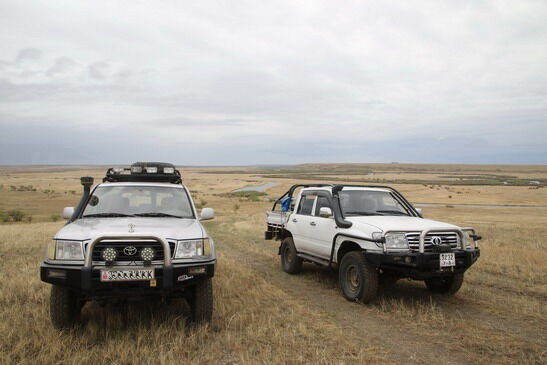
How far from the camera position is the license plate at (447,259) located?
6.16 metres

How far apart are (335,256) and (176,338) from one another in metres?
3.34

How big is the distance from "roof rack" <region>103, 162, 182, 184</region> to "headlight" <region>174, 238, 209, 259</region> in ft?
9.75

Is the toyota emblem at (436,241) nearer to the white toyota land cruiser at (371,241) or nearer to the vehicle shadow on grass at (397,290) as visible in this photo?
the white toyota land cruiser at (371,241)

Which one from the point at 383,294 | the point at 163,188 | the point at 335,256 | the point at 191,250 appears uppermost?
the point at 163,188

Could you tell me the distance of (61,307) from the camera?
503 centimetres

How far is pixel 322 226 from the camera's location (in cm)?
786

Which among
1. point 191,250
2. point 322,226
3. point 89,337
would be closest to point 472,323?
point 322,226

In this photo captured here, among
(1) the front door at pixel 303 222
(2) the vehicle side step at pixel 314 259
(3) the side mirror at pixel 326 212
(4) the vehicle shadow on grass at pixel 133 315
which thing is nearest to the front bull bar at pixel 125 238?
(4) the vehicle shadow on grass at pixel 133 315

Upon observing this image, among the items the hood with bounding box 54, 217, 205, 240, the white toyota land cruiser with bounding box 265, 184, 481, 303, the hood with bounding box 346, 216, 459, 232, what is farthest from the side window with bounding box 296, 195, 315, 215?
the hood with bounding box 54, 217, 205, 240

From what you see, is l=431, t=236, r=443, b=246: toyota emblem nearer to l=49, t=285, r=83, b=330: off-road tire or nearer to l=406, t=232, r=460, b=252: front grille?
l=406, t=232, r=460, b=252: front grille

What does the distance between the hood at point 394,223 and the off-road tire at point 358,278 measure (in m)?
0.48

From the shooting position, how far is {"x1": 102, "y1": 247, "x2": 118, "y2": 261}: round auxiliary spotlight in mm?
4781

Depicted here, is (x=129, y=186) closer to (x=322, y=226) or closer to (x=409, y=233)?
(x=322, y=226)

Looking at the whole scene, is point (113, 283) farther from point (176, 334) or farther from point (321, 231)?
point (321, 231)
